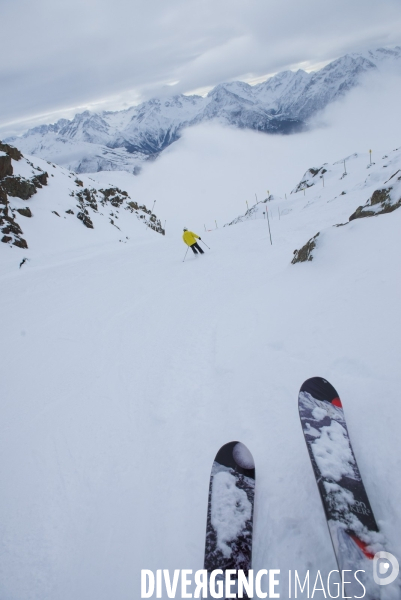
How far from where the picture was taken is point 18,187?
27.0 m

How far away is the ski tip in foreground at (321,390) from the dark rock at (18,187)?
30409 mm

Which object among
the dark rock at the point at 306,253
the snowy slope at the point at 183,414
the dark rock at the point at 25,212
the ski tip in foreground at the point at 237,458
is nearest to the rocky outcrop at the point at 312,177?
the dark rock at the point at 25,212

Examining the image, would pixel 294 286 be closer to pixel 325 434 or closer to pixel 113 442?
pixel 325 434

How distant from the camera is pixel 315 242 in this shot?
905cm

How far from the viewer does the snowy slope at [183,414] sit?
9.77 feet

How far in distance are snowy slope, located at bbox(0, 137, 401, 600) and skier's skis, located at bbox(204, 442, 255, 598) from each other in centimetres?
16

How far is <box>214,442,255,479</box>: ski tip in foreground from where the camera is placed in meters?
3.36

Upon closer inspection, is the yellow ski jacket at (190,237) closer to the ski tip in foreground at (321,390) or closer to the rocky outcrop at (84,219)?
the ski tip in foreground at (321,390)

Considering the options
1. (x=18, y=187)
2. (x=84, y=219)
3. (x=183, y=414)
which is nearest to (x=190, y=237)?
(x=183, y=414)

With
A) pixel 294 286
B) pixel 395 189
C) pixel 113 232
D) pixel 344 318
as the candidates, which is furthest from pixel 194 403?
pixel 113 232

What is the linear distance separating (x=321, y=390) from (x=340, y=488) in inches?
50.8

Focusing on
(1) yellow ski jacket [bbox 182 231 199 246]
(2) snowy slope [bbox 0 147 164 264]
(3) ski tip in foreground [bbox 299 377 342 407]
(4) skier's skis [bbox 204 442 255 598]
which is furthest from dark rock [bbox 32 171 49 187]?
(4) skier's skis [bbox 204 442 255 598]

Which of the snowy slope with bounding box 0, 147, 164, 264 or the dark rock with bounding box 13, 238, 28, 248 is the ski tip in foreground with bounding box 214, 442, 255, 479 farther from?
the dark rock with bounding box 13, 238, 28, 248

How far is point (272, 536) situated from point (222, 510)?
52cm
